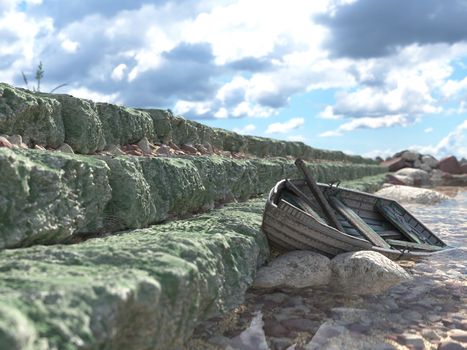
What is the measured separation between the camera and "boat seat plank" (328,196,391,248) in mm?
7484

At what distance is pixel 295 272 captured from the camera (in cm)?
539

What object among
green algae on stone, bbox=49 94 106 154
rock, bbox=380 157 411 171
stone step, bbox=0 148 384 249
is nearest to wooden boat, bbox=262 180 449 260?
stone step, bbox=0 148 384 249

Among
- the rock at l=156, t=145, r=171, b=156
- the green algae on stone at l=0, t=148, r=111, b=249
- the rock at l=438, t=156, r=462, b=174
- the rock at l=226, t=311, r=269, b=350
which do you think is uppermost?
the rock at l=438, t=156, r=462, b=174

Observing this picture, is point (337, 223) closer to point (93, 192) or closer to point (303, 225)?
point (303, 225)

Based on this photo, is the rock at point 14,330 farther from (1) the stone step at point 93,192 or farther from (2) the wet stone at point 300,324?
(2) the wet stone at point 300,324

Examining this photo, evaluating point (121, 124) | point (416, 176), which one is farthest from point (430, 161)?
point (121, 124)

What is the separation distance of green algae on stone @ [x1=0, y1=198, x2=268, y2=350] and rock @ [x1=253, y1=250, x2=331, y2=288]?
71cm

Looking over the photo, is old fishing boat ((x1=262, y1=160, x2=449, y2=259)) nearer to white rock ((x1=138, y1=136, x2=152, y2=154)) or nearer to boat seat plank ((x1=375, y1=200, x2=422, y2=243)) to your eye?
boat seat plank ((x1=375, y1=200, x2=422, y2=243))

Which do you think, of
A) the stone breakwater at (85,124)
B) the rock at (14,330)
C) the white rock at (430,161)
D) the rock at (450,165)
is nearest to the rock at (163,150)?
the stone breakwater at (85,124)

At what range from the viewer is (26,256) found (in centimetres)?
305

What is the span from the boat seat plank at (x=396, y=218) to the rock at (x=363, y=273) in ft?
10.7

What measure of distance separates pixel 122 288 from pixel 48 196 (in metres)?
1.22

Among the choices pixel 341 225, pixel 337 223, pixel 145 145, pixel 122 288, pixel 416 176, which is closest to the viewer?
pixel 122 288

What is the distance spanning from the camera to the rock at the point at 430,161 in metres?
37.0
